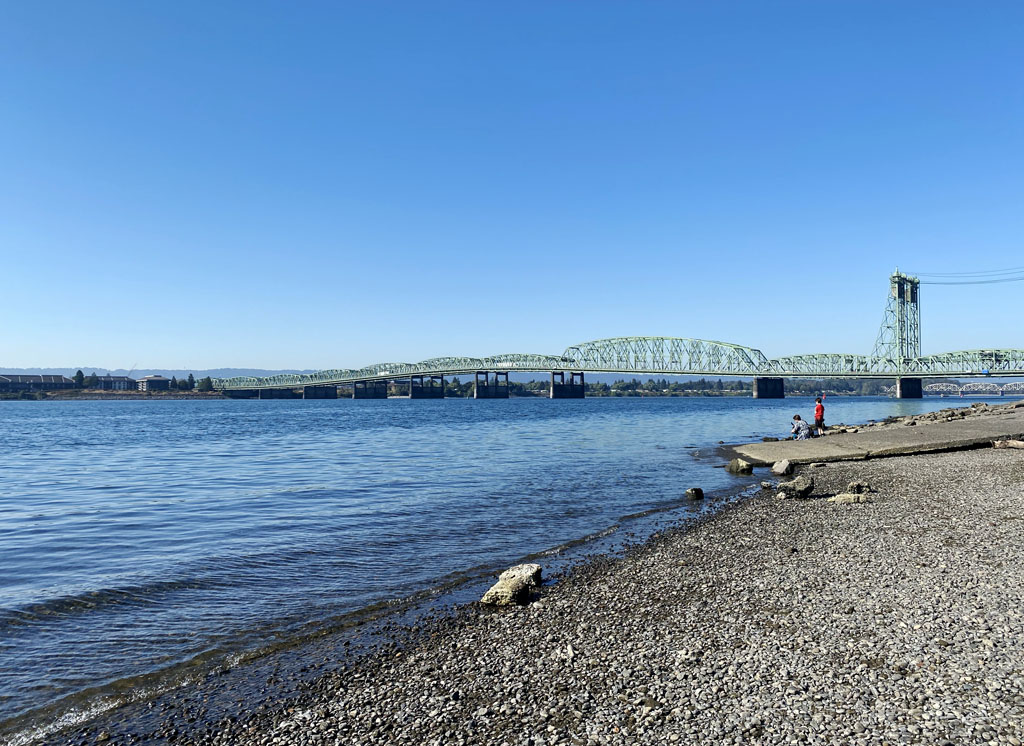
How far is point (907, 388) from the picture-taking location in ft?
530

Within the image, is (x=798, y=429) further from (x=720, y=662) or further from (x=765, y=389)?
(x=765, y=389)

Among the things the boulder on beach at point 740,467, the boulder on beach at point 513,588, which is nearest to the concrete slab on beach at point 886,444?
the boulder on beach at point 740,467

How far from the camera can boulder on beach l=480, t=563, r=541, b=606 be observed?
35.9 ft

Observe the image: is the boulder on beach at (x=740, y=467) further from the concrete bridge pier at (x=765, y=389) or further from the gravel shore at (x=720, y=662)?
the concrete bridge pier at (x=765, y=389)

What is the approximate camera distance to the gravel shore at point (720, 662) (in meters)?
6.33

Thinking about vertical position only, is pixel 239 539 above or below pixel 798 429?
below

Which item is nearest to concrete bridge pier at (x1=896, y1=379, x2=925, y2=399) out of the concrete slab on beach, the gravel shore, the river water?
the concrete slab on beach

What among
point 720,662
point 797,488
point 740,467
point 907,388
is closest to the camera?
point 720,662

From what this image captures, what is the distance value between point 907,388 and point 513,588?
181 metres

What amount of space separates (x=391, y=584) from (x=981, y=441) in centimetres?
2951

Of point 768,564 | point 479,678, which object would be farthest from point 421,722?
point 768,564

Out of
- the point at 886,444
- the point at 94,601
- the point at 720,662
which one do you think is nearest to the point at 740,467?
the point at 886,444

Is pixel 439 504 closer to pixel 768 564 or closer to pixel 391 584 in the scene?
pixel 391 584

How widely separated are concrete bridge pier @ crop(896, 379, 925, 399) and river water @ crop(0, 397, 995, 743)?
149200 millimetres
